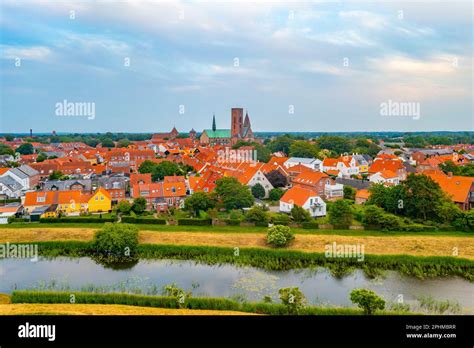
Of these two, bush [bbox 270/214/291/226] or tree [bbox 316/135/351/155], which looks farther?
tree [bbox 316/135/351/155]

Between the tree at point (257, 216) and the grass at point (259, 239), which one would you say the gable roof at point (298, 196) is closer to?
the tree at point (257, 216)

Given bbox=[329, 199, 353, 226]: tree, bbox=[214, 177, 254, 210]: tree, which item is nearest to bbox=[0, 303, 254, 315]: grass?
bbox=[329, 199, 353, 226]: tree

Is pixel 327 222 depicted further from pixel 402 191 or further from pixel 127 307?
pixel 127 307

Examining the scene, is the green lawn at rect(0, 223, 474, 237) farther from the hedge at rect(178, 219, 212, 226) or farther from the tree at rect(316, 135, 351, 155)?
the tree at rect(316, 135, 351, 155)

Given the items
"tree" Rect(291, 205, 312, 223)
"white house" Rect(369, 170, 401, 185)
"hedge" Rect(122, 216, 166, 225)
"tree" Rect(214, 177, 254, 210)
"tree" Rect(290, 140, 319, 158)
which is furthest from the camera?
"tree" Rect(290, 140, 319, 158)

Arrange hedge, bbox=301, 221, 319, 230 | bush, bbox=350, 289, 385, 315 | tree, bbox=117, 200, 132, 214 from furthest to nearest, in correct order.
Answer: tree, bbox=117, 200, 132, 214
hedge, bbox=301, 221, 319, 230
bush, bbox=350, 289, 385, 315

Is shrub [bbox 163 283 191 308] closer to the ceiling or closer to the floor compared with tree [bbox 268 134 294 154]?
closer to the floor
